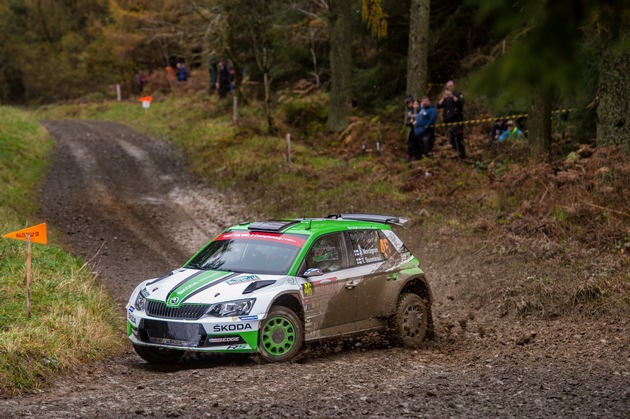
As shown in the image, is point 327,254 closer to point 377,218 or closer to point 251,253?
point 251,253

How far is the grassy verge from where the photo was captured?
888 cm

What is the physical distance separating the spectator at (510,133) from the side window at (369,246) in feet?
37.1

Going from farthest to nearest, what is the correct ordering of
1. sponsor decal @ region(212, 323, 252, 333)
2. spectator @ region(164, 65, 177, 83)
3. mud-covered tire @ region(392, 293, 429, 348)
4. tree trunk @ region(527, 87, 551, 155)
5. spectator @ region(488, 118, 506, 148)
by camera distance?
spectator @ region(164, 65, 177, 83), spectator @ region(488, 118, 506, 148), tree trunk @ region(527, 87, 551, 155), mud-covered tire @ region(392, 293, 429, 348), sponsor decal @ region(212, 323, 252, 333)

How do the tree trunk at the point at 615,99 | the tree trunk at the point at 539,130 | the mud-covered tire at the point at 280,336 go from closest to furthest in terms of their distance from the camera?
1. the mud-covered tire at the point at 280,336
2. the tree trunk at the point at 615,99
3. the tree trunk at the point at 539,130

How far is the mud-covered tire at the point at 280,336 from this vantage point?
9.52 meters

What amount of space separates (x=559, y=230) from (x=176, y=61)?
39678mm

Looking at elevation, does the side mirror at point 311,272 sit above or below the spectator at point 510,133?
below

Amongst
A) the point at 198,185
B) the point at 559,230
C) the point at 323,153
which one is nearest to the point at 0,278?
the point at 559,230

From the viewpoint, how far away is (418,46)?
24.0 meters

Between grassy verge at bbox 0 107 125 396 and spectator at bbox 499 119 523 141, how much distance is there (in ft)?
38.7

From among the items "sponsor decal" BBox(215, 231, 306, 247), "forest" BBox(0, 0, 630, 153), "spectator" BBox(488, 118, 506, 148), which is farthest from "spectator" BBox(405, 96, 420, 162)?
"sponsor decal" BBox(215, 231, 306, 247)

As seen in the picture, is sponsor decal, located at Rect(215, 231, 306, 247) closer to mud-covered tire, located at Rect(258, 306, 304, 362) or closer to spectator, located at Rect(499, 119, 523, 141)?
mud-covered tire, located at Rect(258, 306, 304, 362)

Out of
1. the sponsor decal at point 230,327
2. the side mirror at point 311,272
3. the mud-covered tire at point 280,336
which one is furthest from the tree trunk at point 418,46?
the sponsor decal at point 230,327

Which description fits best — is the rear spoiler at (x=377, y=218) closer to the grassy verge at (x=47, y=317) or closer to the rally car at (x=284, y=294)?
the rally car at (x=284, y=294)
